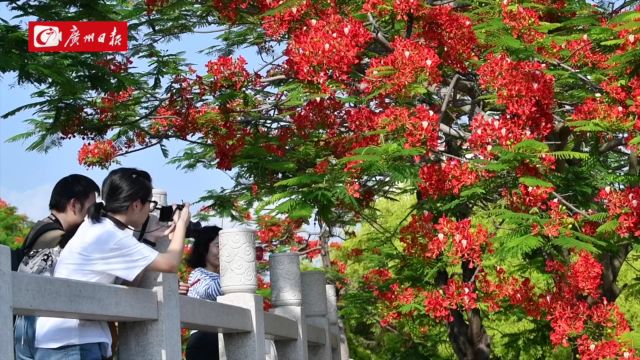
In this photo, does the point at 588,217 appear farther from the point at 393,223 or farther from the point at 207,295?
the point at 393,223

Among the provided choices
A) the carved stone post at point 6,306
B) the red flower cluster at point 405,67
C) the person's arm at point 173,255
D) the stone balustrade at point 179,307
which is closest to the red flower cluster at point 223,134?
the stone balustrade at point 179,307

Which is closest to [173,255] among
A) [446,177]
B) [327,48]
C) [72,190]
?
[72,190]

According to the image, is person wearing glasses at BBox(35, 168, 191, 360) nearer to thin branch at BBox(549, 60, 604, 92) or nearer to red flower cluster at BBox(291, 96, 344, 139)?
red flower cluster at BBox(291, 96, 344, 139)

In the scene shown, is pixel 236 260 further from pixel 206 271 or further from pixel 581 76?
pixel 581 76

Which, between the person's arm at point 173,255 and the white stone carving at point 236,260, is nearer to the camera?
the person's arm at point 173,255

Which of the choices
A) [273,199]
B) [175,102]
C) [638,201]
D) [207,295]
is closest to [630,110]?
[638,201]

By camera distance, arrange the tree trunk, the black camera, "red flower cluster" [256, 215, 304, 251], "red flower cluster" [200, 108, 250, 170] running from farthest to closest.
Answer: "red flower cluster" [256, 215, 304, 251], the tree trunk, "red flower cluster" [200, 108, 250, 170], the black camera

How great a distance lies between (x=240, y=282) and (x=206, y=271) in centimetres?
A: 28

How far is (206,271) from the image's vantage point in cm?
761

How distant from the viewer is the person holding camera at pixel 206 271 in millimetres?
7480

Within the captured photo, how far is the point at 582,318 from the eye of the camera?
10.5 meters

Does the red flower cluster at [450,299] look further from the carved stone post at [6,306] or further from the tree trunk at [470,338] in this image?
the carved stone post at [6,306]

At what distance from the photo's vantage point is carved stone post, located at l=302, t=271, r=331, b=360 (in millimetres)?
10812

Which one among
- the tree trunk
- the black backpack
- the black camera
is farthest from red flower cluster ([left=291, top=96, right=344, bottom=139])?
the black backpack
